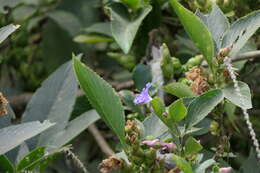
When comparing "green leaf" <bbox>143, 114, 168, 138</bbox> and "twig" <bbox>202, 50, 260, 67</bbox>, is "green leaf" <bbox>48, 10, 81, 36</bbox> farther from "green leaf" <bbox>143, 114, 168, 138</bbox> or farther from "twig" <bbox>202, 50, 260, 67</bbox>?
"green leaf" <bbox>143, 114, 168, 138</bbox>

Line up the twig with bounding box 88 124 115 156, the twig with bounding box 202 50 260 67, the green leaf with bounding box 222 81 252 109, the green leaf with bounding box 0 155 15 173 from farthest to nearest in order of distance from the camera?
the twig with bounding box 88 124 115 156
the twig with bounding box 202 50 260 67
the green leaf with bounding box 0 155 15 173
the green leaf with bounding box 222 81 252 109

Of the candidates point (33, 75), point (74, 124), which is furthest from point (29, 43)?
point (74, 124)

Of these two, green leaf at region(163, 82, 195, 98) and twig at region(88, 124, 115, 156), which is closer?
green leaf at region(163, 82, 195, 98)

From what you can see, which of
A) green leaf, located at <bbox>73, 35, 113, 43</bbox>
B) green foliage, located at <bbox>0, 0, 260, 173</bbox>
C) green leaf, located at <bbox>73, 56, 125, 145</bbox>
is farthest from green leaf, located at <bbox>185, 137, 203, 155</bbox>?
green leaf, located at <bbox>73, 35, 113, 43</bbox>

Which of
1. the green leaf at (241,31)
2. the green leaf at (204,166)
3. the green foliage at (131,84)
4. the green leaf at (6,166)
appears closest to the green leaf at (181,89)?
the green foliage at (131,84)

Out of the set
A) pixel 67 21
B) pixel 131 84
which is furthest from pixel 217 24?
pixel 67 21

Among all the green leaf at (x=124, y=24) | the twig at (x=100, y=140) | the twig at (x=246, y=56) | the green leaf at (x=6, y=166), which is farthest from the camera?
the twig at (x=100, y=140)

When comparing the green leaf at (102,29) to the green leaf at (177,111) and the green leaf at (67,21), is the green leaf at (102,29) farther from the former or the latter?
the green leaf at (177,111)
